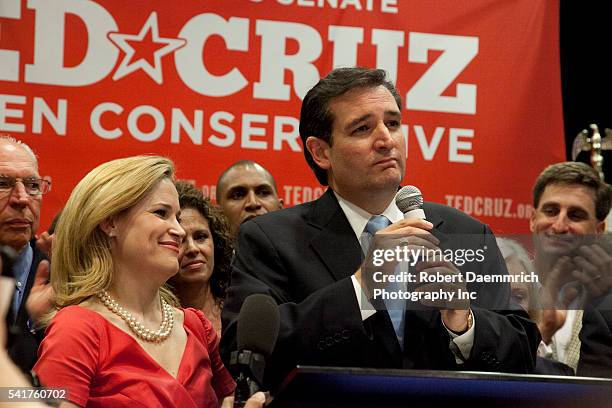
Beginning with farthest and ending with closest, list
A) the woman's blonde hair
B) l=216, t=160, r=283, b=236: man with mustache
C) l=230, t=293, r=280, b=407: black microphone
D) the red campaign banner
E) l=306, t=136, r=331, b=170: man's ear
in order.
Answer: l=216, t=160, r=283, b=236: man with mustache → the red campaign banner → l=306, t=136, r=331, b=170: man's ear → the woman's blonde hair → l=230, t=293, r=280, b=407: black microphone

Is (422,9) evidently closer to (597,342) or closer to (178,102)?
(178,102)

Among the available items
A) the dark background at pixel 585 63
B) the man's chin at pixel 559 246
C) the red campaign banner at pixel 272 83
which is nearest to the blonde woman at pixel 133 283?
the man's chin at pixel 559 246

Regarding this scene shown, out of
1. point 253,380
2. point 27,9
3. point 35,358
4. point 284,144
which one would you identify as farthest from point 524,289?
point 27,9

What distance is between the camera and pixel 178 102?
4324mm

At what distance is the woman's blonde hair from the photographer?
2670 mm

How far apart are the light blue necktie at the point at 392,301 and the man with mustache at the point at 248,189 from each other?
1.69 metres

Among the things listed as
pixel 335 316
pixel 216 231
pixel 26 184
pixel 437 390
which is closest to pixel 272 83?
pixel 216 231

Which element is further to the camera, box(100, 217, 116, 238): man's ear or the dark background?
the dark background

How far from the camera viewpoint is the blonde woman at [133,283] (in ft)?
8.25

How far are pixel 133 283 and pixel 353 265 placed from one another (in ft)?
2.01

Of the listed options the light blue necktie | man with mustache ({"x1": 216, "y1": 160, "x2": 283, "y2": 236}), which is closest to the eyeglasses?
man with mustache ({"x1": 216, "y1": 160, "x2": 283, "y2": 236})

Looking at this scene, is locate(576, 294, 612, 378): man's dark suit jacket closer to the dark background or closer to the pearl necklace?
the pearl necklace

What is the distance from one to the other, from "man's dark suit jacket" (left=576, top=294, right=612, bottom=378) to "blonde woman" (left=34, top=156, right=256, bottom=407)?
100 cm

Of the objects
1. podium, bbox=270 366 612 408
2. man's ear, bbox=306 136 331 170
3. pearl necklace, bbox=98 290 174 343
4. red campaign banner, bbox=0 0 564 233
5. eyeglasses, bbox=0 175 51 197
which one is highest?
red campaign banner, bbox=0 0 564 233
